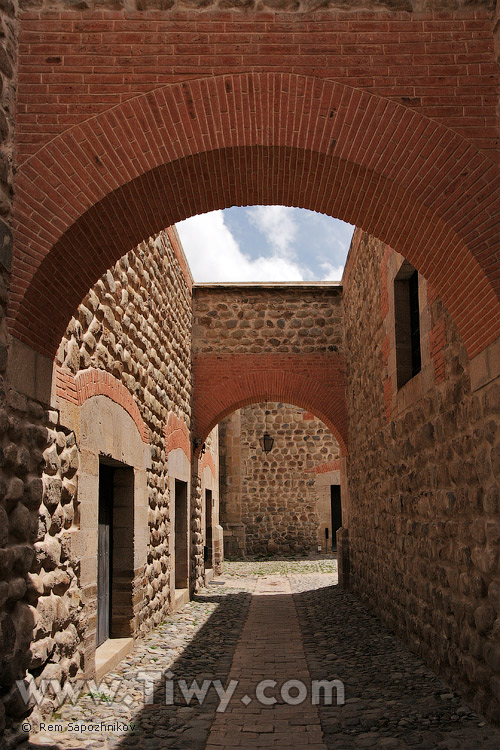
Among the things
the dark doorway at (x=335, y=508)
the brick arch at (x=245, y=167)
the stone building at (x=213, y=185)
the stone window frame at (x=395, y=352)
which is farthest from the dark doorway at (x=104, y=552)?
the dark doorway at (x=335, y=508)

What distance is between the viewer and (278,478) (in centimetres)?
1756

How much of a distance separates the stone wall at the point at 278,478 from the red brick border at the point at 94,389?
11095 mm

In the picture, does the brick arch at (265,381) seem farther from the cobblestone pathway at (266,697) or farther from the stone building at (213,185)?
the stone building at (213,185)

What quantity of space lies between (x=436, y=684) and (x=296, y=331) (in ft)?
24.3

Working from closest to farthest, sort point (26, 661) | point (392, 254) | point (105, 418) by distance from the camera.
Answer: point (26, 661) < point (105, 418) < point (392, 254)

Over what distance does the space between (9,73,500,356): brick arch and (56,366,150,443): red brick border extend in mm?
332

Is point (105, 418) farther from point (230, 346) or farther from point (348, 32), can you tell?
point (230, 346)

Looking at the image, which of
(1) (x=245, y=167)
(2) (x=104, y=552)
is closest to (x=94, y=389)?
(2) (x=104, y=552)

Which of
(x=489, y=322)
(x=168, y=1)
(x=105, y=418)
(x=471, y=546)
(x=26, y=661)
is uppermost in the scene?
(x=168, y=1)

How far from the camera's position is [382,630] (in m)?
6.69

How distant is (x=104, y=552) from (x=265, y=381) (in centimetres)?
577

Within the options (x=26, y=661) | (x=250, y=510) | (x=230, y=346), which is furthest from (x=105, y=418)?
(x=250, y=510)

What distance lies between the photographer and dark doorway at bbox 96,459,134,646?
5.66 meters

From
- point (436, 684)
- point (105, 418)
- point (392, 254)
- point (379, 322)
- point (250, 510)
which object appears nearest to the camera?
point (436, 684)
